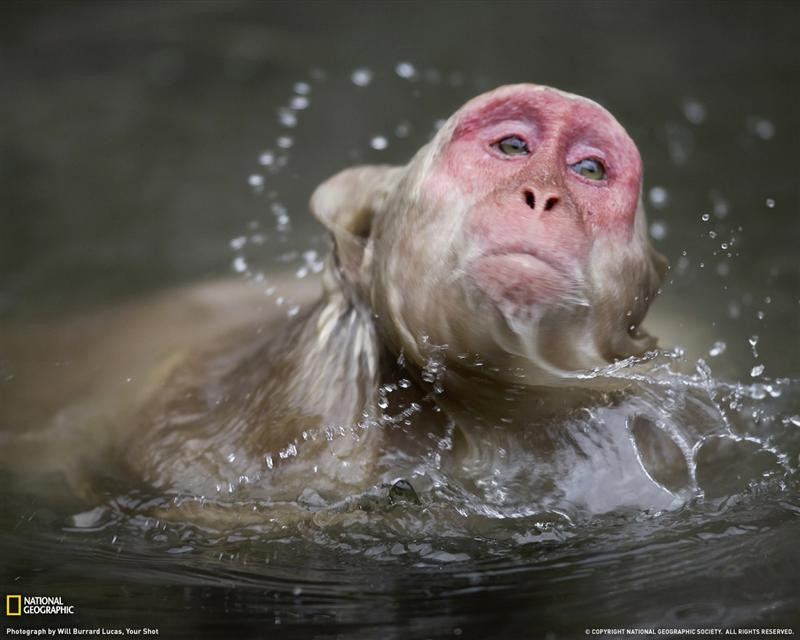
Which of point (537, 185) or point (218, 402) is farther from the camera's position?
point (218, 402)

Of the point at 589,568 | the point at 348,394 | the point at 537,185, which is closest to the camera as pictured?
the point at 537,185

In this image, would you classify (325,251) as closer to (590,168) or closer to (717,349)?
(717,349)

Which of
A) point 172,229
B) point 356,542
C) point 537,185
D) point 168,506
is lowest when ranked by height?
point 356,542

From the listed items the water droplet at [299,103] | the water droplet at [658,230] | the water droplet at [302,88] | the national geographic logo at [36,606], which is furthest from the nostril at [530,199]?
the water droplet at [302,88]

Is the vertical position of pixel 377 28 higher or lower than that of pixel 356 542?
higher

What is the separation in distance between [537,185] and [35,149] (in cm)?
A: 355

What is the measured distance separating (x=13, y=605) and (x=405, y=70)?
3.62 meters

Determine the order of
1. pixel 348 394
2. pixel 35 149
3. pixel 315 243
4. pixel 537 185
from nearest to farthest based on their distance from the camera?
pixel 537 185 → pixel 348 394 → pixel 315 243 → pixel 35 149

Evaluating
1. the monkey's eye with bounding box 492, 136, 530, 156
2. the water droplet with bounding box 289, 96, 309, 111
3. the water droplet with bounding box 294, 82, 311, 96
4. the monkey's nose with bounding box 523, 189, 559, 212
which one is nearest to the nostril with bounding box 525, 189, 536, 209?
the monkey's nose with bounding box 523, 189, 559, 212

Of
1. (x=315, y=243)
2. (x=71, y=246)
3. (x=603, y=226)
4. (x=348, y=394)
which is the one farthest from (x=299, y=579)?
(x=71, y=246)

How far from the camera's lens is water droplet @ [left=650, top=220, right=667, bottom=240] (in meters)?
4.36

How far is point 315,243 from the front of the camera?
13.7 ft

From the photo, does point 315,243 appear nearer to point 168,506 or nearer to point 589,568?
point 168,506

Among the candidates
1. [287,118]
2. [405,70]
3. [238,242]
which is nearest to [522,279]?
[238,242]
